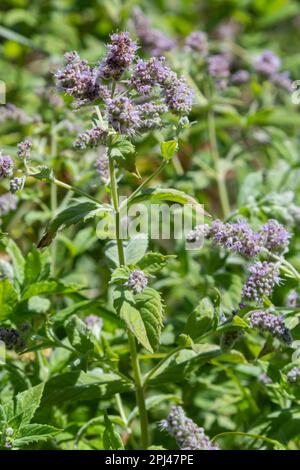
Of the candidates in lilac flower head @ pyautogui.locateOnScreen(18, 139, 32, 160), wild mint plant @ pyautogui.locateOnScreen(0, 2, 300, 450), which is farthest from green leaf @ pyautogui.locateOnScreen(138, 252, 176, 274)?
lilac flower head @ pyautogui.locateOnScreen(18, 139, 32, 160)

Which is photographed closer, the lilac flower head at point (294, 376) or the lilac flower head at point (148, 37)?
the lilac flower head at point (294, 376)

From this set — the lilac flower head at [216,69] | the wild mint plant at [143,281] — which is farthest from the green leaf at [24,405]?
the lilac flower head at [216,69]

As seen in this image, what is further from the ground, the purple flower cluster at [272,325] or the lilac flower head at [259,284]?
the lilac flower head at [259,284]

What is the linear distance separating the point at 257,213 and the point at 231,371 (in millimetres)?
446

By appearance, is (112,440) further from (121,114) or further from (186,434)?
(121,114)

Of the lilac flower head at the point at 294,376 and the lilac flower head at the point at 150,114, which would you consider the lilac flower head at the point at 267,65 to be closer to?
the lilac flower head at the point at 150,114

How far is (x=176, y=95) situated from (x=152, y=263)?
353 millimetres

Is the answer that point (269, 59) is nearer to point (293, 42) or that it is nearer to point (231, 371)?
point (231, 371)

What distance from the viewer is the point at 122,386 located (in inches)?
68.4

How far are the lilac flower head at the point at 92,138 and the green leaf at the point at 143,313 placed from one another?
302 millimetres

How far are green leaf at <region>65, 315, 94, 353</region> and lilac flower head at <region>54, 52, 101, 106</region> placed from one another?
52cm

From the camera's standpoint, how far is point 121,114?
142 cm

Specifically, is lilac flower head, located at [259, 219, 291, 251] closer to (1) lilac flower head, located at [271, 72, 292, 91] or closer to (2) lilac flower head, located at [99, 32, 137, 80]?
(2) lilac flower head, located at [99, 32, 137, 80]

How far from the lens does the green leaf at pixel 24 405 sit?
5.17 feet
